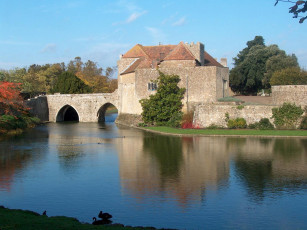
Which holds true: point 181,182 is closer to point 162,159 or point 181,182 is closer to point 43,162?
point 162,159

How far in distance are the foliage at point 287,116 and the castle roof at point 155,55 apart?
10.7m

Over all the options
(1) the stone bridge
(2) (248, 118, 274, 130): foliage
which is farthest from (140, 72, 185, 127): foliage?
(1) the stone bridge

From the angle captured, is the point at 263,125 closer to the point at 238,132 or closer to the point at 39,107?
the point at 238,132

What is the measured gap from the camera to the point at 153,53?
46406mm

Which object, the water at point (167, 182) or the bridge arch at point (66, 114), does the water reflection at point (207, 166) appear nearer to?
the water at point (167, 182)

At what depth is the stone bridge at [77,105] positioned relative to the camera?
49.4m

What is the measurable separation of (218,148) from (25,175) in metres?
11.5

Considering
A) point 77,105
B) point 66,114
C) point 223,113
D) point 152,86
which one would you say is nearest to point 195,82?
point 152,86

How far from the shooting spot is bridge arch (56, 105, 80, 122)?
53825mm

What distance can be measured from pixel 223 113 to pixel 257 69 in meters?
23.4

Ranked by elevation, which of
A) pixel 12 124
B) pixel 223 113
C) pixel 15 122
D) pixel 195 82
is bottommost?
pixel 12 124

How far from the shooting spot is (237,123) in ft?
110

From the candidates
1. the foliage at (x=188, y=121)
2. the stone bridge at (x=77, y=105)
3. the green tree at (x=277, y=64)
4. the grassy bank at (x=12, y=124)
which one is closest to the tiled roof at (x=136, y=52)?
the stone bridge at (x=77, y=105)

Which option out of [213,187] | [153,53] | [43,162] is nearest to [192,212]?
[213,187]
